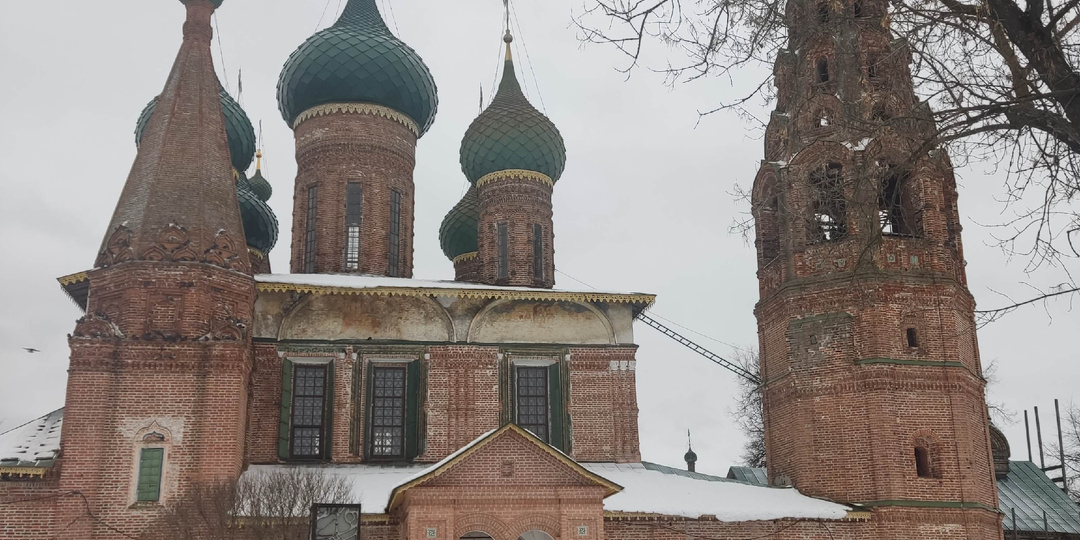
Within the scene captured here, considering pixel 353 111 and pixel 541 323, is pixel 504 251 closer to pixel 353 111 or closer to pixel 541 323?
pixel 541 323

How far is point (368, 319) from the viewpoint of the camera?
18.8m

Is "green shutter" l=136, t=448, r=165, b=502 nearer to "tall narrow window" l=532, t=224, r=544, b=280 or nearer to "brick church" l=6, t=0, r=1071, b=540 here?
"brick church" l=6, t=0, r=1071, b=540

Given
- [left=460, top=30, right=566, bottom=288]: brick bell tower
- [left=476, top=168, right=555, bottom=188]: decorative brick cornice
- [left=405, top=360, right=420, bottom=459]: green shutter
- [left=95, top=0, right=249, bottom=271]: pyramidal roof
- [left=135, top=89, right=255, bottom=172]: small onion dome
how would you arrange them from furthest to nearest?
[left=135, top=89, right=255, bottom=172]: small onion dome → [left=476, top=168, right=555, bottom=188]: decorative brick cornice → [left=460, top=30, right=566, bottom=288]: brick bell tower → [left=405, top=360, right=420, bottom=459]: green shutter → [left=95, top=0, right=249, bottom=271]: pyramidal roof

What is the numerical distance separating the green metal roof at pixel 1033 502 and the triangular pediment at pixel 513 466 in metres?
11.1

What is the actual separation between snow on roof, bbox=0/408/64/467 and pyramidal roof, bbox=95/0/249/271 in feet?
8.72

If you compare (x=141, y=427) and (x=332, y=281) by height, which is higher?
(x=332, y=281)

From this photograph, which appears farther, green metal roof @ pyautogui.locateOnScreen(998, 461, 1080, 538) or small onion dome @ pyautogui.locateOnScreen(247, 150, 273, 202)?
small onion dome @ pyautogui.locateOnScreen(247, 150, 273, 202)

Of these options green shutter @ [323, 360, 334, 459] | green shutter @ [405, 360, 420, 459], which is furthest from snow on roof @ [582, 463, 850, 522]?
green shutter @ [323, 360, 334, 459]

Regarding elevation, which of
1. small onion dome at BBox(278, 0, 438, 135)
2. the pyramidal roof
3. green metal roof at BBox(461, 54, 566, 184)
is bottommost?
the pyramidal roof

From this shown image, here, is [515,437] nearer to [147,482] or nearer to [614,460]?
[614,460]

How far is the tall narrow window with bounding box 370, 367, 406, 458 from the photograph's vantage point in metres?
18.4

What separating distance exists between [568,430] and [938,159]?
11649 millimetres

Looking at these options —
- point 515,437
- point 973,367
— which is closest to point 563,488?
point 515,437

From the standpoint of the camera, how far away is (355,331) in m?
18.7
